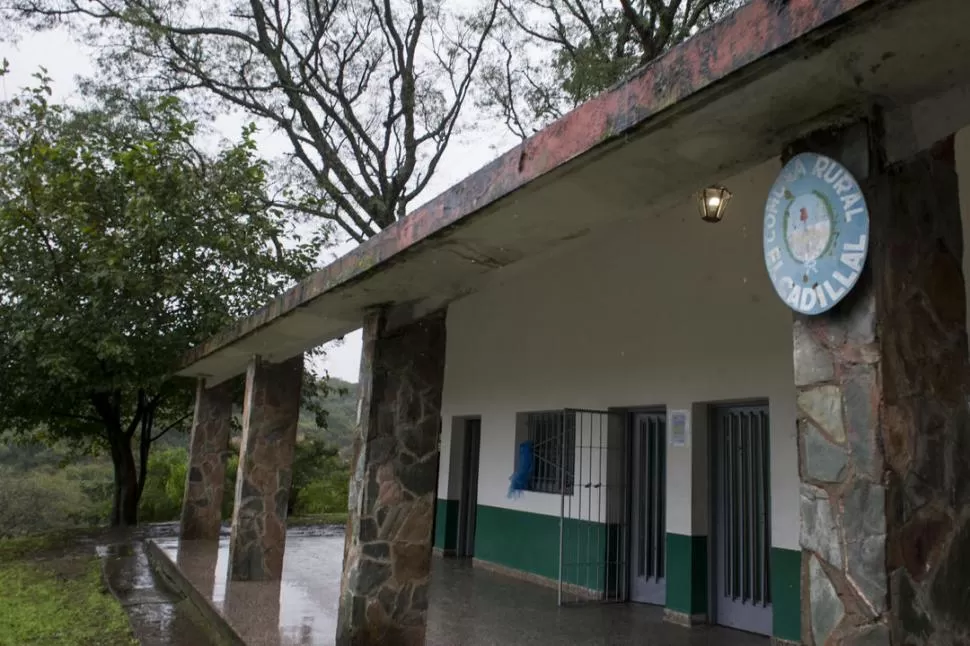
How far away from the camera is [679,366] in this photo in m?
6.89

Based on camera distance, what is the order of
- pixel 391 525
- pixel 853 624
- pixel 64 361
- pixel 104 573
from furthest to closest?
pixel 64 361, pixel 104 573, pixel 391 525, pixel 853 624

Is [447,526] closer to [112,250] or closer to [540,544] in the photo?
[540,544]

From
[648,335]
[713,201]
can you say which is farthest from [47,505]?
[713,201]

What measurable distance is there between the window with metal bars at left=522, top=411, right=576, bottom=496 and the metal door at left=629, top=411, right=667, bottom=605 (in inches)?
28.8

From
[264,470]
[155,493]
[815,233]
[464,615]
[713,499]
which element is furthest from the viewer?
[155,493]

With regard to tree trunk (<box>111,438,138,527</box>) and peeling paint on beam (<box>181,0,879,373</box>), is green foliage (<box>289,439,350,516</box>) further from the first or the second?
peeling paint on beam (<box>181,0,879,373</box>)

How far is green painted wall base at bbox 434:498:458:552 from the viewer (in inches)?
415

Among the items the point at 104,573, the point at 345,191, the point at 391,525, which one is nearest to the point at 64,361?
Answer: the point at 104,573

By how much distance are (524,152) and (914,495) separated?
1759mm

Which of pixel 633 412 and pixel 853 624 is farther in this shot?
pixel 633 412

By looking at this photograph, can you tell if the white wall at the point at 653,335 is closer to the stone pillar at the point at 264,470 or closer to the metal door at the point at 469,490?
the metal door at the point at 469,490

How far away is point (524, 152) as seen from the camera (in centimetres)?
303

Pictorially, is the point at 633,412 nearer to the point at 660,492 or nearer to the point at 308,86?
the point at 660,492

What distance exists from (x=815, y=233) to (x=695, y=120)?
1.68ft
